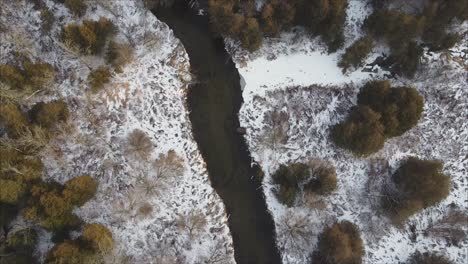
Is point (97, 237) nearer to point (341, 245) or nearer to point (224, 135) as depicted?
point (224, 135)

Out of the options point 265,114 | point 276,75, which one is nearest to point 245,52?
point 276,75

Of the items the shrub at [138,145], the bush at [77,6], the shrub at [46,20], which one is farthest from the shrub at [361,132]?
the shrub at [46,20]

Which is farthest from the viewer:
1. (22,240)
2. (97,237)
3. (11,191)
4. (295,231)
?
(295,231)

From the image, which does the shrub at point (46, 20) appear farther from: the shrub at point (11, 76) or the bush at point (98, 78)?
the bush at point (98, 78)

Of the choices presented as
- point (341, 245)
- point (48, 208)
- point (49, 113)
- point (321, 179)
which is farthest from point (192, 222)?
point (49, 113)

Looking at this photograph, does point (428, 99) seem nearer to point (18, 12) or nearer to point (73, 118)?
point (73, 118)

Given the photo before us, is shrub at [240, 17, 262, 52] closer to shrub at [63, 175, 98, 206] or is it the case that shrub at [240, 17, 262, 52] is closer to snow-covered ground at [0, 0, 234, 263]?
snow-covered ground at [0, 0, 234, 263]

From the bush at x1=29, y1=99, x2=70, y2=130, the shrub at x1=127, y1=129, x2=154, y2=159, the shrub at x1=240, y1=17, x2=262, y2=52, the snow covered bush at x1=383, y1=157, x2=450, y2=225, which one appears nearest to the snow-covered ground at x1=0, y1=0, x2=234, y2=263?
the shrub at x1=127, y1=129, x2=154, y2=159

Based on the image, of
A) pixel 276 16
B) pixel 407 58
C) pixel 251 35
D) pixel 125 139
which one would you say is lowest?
pixel 125 139
